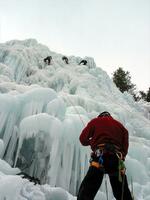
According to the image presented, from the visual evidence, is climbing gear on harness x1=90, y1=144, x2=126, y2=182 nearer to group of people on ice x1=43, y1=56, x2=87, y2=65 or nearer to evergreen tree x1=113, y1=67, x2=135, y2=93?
group of people on ice x1=43, y1=56, x2=87, y2=65

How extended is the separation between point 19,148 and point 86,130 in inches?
103

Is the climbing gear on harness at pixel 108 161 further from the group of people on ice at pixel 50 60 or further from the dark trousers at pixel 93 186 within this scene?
the group of people on ice at pixel 50 60

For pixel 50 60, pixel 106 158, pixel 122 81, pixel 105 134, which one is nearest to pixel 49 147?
pixel 105 134

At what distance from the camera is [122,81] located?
2773 cm

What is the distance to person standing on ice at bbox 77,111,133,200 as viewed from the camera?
153 inches

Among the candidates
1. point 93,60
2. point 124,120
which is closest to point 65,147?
point 124,120

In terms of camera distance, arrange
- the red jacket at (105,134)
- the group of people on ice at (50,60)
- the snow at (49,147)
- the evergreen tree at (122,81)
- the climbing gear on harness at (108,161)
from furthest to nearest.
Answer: the evergreen tree at (122,81) → the group of people on ice at (50,60) → the snow at (49,147) → the red jacket at (105,134) → the climbing gear on harness at (108,161)

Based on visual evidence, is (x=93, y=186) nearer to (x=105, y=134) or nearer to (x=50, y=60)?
(x=105, y=134)

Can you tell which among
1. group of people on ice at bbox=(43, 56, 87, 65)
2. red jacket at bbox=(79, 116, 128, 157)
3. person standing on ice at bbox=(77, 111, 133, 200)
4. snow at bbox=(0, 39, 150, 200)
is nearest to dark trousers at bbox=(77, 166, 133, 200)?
person standing on ice at bbox=(77, 111, 133, 200)

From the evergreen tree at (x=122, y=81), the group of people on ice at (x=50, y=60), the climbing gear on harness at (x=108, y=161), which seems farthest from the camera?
the evergreen tree at (x=122, y=81)

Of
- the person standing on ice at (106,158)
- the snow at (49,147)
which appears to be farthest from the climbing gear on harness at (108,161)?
the snow at (49,147)

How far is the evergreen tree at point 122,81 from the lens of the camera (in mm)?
27442

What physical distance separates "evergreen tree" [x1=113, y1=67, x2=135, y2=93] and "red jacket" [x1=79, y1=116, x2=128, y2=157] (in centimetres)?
2307

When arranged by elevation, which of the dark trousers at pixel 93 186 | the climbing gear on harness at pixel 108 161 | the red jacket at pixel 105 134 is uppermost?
the red jacket at pixel 105 134
